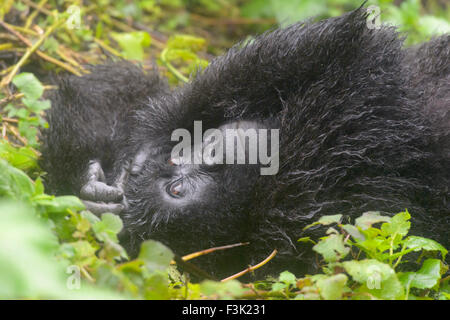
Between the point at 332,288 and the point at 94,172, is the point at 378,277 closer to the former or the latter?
the point at 332,288

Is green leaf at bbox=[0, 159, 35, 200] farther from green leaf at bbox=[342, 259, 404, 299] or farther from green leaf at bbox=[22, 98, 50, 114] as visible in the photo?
green leaf at bbox=[342, 259, 404, 299]

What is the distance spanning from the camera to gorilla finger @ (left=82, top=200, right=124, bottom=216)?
5.39 ft

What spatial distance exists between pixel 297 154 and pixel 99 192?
66 cm

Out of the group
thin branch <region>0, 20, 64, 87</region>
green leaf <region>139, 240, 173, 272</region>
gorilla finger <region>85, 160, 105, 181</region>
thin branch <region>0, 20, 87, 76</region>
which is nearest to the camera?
→ green leaf <region>139, 240, 173, 272</region>

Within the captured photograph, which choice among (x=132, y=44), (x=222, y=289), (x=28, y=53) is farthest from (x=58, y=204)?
(x=132, y=44)

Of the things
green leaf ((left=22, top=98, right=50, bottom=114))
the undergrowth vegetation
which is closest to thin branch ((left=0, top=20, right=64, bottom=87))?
the undergrowth vegetation

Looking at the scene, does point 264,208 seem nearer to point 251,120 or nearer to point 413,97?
point 251,120

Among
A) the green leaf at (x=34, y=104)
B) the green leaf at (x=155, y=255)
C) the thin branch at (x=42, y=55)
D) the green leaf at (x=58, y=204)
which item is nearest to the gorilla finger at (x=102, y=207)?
the green leaf at (x=34, y=104)

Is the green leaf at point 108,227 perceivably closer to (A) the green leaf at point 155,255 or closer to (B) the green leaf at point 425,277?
(A) the green leaf at point 155,255

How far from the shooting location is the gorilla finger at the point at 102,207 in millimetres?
1643

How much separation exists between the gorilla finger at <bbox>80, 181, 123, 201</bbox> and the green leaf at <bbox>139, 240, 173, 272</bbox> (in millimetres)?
686
